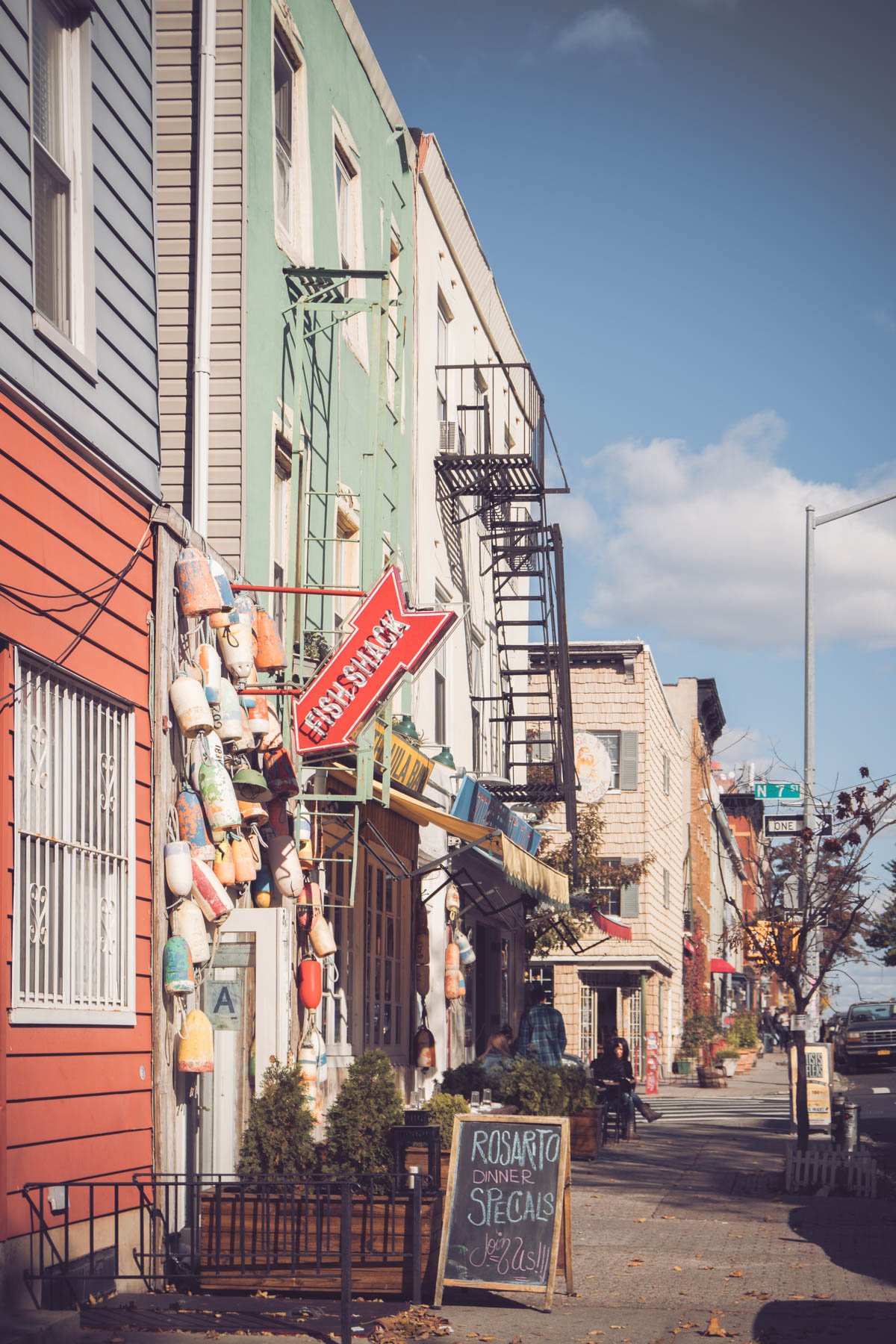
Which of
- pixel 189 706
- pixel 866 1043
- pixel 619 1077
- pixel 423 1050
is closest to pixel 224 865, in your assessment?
pixel 189 706

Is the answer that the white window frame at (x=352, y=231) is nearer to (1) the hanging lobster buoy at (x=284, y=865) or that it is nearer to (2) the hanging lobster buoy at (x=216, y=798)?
(1) the hanging lobster buoy at (x=284, y=865)

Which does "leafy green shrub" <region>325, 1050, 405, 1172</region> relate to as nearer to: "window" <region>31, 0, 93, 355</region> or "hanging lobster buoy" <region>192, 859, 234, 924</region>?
"hanging lobster buoy" <region>192, 859, 234, 924</region>

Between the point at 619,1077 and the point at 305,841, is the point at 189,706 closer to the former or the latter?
the point at 305,841

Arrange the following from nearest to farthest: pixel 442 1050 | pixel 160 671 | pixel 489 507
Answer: pixel 160 671 → pixel 442 1050 → pixel 489 507

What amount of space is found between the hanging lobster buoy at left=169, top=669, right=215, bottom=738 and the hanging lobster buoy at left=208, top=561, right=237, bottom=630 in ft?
2.71

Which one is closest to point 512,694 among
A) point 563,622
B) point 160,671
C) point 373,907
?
point 563,622

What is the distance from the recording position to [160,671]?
9305 millimetres

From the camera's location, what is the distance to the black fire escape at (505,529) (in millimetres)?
20453

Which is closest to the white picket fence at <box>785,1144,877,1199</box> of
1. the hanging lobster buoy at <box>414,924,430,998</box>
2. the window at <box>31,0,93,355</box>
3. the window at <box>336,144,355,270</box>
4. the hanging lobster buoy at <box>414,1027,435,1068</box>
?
the hanging lobster buoy at <box>414,1027,435,1068</box>

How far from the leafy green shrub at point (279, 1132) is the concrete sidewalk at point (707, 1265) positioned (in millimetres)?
1200

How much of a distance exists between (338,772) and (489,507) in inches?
373

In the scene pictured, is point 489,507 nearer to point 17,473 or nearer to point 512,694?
point 512,694

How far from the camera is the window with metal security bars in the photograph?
750 cm

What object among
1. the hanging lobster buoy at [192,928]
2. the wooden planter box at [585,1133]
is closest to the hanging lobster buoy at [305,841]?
the hanging lobster buoy at [192,928]
